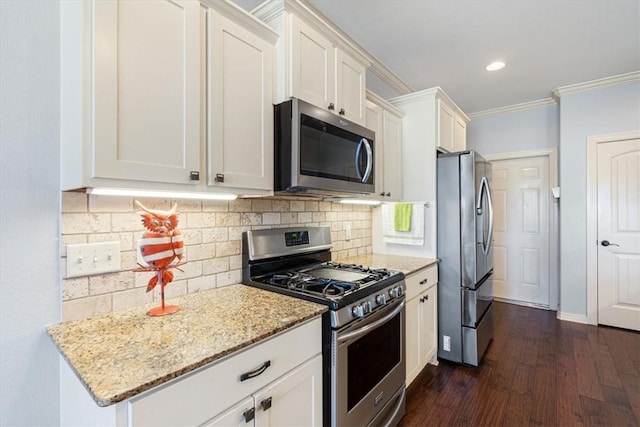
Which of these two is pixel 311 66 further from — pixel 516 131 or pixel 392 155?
pixel 516 131

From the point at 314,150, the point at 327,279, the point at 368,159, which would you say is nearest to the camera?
the point at 314,150

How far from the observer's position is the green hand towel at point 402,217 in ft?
9.09

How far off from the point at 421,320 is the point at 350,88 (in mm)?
1743

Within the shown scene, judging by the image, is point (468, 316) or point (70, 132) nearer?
point (70, 132)

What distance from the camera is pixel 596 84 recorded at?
132 inches

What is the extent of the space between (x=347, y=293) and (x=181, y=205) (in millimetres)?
896

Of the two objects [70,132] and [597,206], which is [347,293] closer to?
[70,132]

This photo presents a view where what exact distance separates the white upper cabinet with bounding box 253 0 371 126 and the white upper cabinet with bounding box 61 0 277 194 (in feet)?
0.34

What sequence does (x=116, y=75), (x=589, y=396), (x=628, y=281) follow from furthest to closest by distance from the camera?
1. (x=628, y=281)
2. (x=589, y=396)
3. (x=116, y=75)

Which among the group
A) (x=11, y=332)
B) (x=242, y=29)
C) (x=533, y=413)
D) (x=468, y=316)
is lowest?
(x=533, y=413)

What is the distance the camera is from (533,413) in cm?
200

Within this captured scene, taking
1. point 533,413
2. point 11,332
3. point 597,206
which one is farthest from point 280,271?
point 597,206

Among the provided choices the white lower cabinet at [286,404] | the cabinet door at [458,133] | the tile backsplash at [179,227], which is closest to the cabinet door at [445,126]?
the cabinet door at [458,133]

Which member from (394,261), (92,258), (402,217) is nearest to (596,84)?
(402,217)
